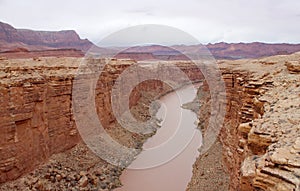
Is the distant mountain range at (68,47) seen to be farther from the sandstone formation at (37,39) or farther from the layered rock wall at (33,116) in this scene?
the layered rock wall at (33,116)

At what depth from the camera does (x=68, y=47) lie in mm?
97062

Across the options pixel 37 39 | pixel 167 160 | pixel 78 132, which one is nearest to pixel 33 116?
pixel 78 132

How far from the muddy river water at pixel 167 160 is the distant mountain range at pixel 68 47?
103 ft

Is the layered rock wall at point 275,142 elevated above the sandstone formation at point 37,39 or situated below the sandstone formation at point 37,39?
below

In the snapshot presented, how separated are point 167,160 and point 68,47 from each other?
84.1 meters

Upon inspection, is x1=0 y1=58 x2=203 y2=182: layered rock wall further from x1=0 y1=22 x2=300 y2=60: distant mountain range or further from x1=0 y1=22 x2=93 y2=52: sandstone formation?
x1=0 y1=22 x2=93 y2=52: sandstone formation

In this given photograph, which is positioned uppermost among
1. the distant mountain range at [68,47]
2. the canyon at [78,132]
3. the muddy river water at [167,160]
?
the distant mountain range at [68,47]

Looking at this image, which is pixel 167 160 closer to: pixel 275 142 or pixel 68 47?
pixel 275 142

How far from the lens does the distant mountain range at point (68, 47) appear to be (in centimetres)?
5781

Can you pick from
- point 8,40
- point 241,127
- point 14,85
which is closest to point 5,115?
point 14,85

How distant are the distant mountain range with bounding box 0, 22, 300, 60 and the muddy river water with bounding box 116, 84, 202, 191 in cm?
3142

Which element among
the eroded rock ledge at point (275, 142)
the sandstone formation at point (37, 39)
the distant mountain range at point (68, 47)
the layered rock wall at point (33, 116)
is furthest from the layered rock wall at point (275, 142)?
the sandstone formation at point (37, 39)

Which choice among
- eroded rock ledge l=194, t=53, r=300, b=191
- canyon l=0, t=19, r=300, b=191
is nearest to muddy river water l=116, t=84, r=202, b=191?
canyon l=0, t=19, r=300, b=191

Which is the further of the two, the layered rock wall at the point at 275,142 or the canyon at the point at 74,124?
the canyon at the point at 74,124
